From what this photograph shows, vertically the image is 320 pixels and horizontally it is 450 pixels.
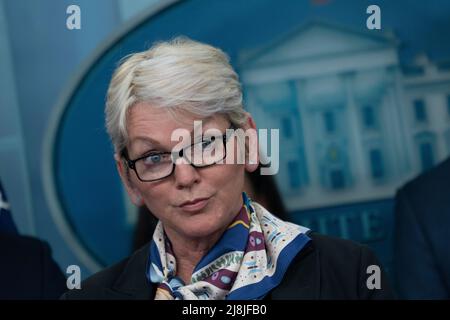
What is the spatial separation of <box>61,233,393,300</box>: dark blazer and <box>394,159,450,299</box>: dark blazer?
578mm

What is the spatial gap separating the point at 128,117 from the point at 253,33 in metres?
0.93

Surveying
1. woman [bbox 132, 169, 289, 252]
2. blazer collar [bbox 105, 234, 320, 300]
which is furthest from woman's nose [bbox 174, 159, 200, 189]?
woman [bbox 132, 169, 289, 252]

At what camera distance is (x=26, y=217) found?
8.77 feet

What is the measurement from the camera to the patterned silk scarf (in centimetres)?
176

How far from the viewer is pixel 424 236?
2.42 metres

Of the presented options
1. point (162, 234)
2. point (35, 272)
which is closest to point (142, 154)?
point (162, 234)

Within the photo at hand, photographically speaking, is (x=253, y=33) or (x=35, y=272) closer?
(x=35, y=272)

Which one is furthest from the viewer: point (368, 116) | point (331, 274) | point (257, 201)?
point (368, 116)

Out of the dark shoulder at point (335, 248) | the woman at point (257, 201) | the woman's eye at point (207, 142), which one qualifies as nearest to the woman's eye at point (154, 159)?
the woman's eye at point (207, 142)

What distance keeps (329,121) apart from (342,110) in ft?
0.19

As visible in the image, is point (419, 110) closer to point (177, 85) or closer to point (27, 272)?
point (177, 85)

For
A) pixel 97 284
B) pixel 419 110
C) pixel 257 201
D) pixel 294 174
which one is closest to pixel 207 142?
pixel 97 284

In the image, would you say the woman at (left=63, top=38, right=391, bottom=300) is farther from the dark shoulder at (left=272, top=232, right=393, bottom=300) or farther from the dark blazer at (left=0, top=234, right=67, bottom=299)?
the dark blazer at (left=0, top=234, right=67, bottom=299)
